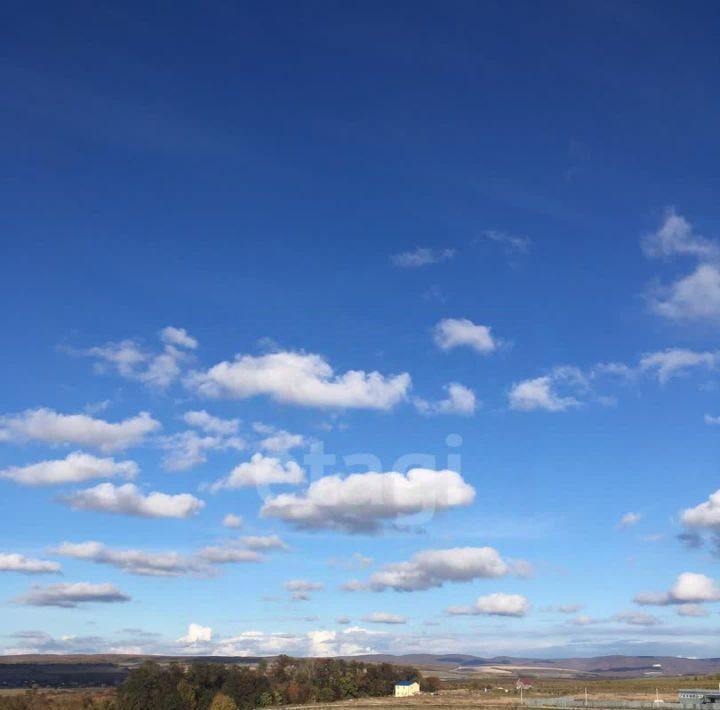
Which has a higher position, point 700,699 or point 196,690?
point 700,699

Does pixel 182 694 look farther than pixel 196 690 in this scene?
No

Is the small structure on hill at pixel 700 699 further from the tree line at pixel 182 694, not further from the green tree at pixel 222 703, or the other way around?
the tree line at pixel 182 694

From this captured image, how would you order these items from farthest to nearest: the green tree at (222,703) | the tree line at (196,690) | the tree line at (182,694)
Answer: the green tree at (222,703) → the tree line at (182,694) → the tree line at (196,690)

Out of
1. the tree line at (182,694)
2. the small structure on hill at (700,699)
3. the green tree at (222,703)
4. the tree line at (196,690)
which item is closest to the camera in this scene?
the small structure on hill at (700,699)

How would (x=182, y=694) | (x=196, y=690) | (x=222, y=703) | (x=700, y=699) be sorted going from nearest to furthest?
(x=700, y=699)
(x=222, y=703)
(x=182, y=694)
(x=196, y=690)

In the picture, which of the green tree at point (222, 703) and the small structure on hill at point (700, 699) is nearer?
the small structure on hill at point (700, 699)

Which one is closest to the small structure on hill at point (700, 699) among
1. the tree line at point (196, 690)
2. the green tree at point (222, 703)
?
the green tree at point (222, 703)

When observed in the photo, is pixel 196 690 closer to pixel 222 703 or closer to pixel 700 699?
pixel 222 703

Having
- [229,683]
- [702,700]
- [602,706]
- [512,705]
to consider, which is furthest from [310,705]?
[702,700]

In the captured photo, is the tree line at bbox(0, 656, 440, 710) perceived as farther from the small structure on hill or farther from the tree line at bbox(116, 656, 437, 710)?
the small structure on hill

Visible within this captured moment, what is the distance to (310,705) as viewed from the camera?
188 meters

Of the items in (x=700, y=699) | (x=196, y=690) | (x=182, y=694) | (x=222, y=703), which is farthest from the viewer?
(x=196, y=690)

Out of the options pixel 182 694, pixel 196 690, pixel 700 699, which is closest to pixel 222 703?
pixel 196 690

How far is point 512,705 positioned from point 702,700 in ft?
110
